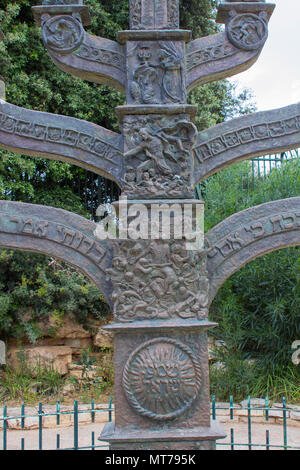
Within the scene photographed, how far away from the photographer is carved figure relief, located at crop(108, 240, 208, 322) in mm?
2361

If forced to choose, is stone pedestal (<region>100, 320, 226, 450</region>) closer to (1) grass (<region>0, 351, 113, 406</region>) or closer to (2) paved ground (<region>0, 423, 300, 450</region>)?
(2) paved ground (<region>0, 423, 300, 450</region>)

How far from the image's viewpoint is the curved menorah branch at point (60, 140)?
2.58 metres

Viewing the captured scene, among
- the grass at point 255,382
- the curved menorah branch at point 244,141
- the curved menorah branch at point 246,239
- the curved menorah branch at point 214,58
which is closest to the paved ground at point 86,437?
the grass at point 255,382

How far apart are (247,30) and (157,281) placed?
1657mm

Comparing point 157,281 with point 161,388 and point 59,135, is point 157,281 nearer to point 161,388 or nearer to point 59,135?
point 161,388

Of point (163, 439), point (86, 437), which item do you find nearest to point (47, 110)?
point (86, 437)

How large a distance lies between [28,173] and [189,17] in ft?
13.4

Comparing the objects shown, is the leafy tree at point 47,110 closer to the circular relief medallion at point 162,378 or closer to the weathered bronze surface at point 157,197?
the weathered bronze surface at point 157,197

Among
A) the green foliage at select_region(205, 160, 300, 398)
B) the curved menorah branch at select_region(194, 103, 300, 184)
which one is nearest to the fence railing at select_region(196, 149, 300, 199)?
the green foliage at select_region(205, 160, 300, 398)

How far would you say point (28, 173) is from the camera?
684 cm

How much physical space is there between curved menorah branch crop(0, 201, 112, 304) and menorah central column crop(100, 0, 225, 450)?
0.10 meters

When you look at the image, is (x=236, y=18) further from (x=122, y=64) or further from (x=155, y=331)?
(x=155, y=331)
